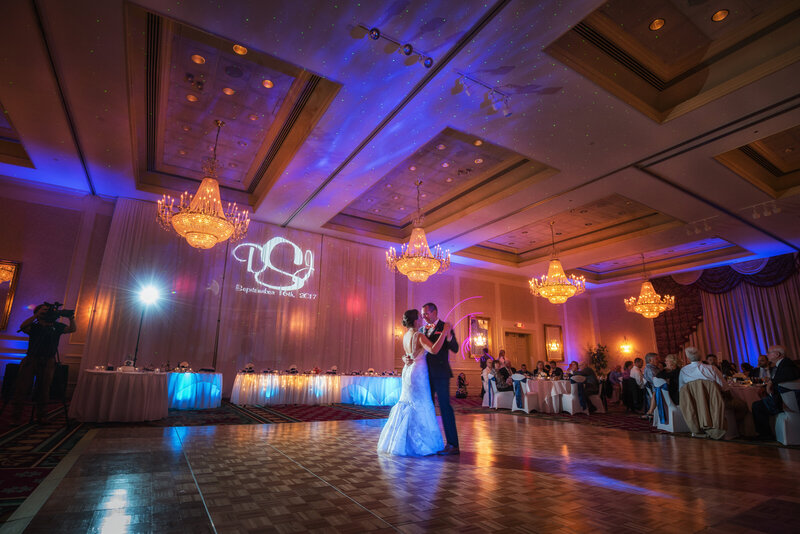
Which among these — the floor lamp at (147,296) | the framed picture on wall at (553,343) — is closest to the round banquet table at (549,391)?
the framed picture on wall at (553,343)

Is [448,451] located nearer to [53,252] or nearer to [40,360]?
[40,360]

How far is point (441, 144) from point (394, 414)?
4.92m

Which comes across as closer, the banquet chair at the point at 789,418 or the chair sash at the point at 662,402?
the banquet chair at the point at 789,418

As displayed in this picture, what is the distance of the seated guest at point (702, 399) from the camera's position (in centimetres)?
511

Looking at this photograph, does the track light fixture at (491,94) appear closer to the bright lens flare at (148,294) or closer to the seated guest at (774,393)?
the seated guest at (774,393)

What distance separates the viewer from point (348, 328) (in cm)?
1069

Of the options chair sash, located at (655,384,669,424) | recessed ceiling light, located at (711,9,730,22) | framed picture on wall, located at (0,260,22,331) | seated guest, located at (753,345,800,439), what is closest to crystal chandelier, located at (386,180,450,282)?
chair sash, located at (655,384,669,424)

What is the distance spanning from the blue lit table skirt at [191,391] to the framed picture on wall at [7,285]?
370 cm

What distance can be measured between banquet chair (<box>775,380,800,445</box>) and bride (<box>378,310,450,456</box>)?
4.49 metres

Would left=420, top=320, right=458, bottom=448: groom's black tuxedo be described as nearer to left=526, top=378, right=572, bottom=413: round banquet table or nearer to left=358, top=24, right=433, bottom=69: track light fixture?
left=358, top=24, right=433, bottom=69: track light fixture

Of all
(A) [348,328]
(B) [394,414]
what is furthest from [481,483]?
(A) [348,328]

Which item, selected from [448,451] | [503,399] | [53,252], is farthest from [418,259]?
[53,252]

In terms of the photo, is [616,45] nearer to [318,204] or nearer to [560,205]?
[560,205]

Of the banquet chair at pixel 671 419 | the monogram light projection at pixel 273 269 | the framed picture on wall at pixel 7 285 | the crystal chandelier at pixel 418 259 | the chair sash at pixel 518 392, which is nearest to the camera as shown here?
the banquet chair at pixel 671 419
